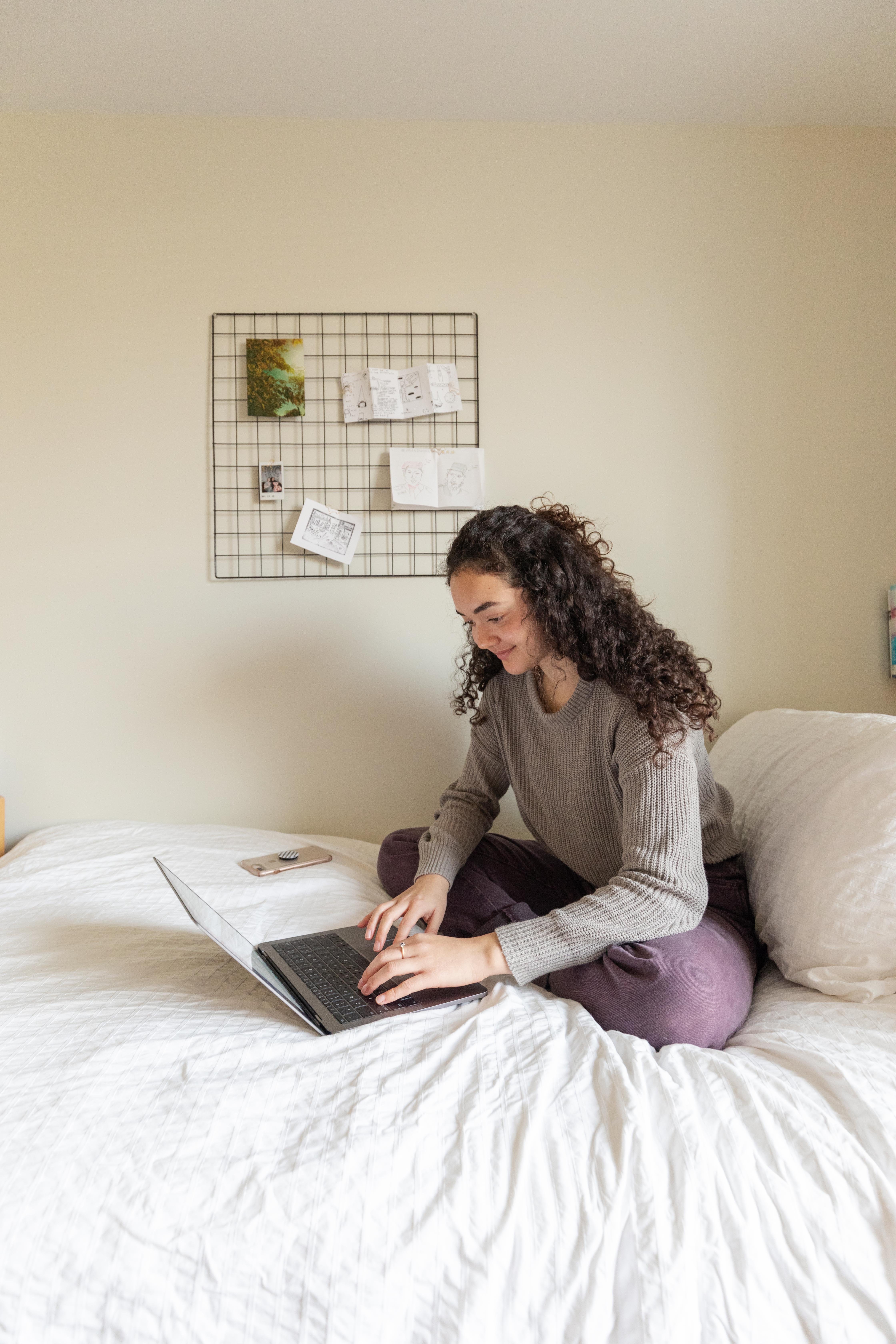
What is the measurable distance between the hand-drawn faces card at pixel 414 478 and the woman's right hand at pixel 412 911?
3.10 ft

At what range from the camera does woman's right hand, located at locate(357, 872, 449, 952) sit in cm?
118

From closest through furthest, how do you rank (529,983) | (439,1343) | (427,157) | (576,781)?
(439,1343)
(529,983)
(576,781)
(427,157)

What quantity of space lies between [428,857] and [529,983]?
0.31 metres

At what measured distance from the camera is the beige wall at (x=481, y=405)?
1.92m

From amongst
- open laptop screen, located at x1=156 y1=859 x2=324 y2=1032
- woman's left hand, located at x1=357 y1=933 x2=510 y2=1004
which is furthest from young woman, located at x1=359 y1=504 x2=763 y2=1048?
open laptop screen, located at x1=156 y1=859 x2=324 y2=1032

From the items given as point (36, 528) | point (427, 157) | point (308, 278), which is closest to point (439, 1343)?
point (36, 528)

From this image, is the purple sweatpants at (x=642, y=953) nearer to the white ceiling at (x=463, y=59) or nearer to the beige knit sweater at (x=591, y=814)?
the beige knit sweater at (x=591, y=814)

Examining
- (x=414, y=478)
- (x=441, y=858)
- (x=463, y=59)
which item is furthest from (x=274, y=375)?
(x=441, y=858)

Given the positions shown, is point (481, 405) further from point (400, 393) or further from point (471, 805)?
point (471, 805)

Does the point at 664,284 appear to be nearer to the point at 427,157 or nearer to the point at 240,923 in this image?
the point at 427,157

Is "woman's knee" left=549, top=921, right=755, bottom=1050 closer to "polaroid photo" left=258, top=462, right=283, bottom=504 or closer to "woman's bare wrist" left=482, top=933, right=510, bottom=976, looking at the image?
"woman's bare wrist" left=482, top=933, right=510, bottom=976

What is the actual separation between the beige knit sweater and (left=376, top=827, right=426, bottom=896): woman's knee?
8 cm

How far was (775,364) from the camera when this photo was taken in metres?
1.96

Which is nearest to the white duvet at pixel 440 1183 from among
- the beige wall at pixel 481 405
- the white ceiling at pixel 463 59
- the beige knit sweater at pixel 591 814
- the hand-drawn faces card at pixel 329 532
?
the beige knit sweater at pixel 591 814
